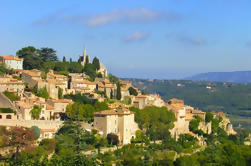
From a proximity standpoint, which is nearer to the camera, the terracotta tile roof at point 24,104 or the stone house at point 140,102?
the terracotta tile roof at point 24,104

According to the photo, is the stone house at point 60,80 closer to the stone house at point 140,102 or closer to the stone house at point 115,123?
the stone house at point 140,102

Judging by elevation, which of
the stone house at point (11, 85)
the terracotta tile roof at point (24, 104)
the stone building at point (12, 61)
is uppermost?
the stone building at point (12, 61)

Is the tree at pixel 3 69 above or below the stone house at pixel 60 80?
above

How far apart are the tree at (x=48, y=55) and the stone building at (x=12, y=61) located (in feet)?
27.3

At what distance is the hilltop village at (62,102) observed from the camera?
41875mm

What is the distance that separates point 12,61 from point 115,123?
20043mm

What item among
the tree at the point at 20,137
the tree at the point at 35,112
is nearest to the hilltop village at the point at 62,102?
the tree at the point at 35,112

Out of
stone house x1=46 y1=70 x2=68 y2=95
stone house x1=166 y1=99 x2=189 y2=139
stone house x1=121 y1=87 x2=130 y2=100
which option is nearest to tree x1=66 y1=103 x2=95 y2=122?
stone house x1=46 y1=70 x2=68 y2=95

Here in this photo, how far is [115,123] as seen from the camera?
44344 millimetres

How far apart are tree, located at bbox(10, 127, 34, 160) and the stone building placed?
73.0 ft

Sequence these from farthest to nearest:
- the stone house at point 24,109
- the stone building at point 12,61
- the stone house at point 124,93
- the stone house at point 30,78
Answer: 1. the stone house at point 124,93
2. the stone building at point 12,61
3. the stone house at point 30,78
4. the stone house at point 24,109

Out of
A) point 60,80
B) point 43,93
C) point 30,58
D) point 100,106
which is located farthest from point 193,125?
point 30,58

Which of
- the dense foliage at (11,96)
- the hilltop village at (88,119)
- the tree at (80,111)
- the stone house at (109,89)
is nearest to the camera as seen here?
the hilltop village at (88,119)

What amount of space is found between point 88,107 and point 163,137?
10.1 m
